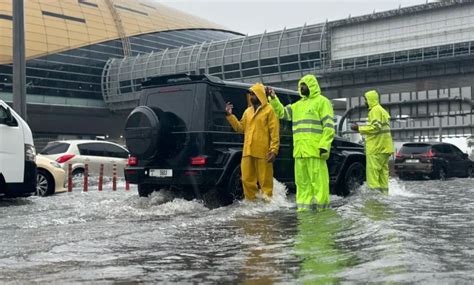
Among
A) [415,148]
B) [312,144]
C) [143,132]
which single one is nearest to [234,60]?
[415,148]

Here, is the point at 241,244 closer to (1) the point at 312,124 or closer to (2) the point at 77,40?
(1) the point at 312,124

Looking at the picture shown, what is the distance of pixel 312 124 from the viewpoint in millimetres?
7391

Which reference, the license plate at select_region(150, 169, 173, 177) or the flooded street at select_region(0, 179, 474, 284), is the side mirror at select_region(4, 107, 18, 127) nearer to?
the flooded street at select_region(0, 179, 474, 284)

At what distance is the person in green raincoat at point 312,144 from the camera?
7258 mm

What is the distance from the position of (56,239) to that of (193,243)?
143cm

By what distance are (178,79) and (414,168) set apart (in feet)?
45.1

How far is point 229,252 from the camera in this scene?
452cm

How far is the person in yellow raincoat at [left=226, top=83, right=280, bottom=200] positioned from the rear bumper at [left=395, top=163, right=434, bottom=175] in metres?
13.1

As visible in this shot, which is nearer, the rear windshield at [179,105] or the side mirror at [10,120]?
the rear windshield at [179,105]

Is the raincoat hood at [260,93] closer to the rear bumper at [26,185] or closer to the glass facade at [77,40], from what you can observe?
the rear bumper at [26,185]

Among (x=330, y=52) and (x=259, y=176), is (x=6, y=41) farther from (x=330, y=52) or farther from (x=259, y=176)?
(x=259, y=176)

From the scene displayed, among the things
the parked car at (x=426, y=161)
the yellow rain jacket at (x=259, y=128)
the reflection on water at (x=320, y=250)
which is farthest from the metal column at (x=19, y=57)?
the parked car at (x=426, y=161)

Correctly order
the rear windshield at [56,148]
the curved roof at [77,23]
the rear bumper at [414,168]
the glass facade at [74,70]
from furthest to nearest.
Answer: the curved roof at [77,23], the glass facade at [74,70], the rear bumper at [414,168], the rear windshield at [56,148]

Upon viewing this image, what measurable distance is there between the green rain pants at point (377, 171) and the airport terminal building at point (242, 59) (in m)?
28.0
